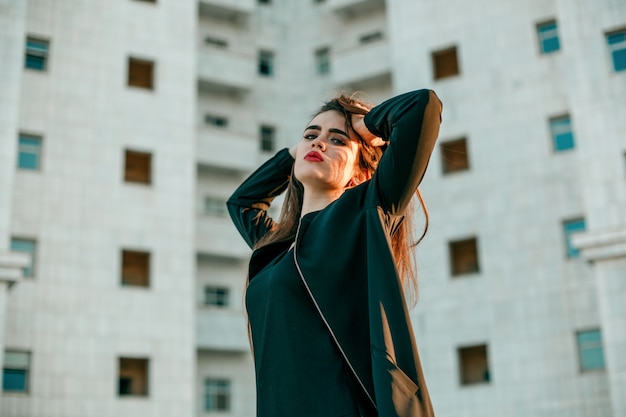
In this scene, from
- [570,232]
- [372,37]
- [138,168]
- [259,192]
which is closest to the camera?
[259,192]

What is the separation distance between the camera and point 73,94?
30.1 meters

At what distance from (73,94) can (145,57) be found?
317 centimetres

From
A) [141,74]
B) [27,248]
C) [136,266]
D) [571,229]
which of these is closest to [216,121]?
[141,74]

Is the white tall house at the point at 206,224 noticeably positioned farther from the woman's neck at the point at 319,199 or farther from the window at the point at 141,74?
the woman's neck at the point at 319,199

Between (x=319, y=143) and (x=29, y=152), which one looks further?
(x=29, y=152)

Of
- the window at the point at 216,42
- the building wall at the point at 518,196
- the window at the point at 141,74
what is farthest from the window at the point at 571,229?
the window at the point at 216,42

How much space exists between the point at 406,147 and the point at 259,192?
1.39 metres

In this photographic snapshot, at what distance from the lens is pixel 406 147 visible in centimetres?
363

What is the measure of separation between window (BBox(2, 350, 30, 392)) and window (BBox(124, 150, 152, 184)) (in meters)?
6.98

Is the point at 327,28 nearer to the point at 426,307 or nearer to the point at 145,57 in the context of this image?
the point at 145,57

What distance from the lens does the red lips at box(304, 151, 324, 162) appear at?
4.04 meters

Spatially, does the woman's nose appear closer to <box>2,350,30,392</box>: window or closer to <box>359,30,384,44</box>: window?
<box>2,350,30,392</box>: window

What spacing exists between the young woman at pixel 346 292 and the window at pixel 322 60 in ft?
117

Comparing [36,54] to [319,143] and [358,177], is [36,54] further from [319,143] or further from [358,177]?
[319,143]
